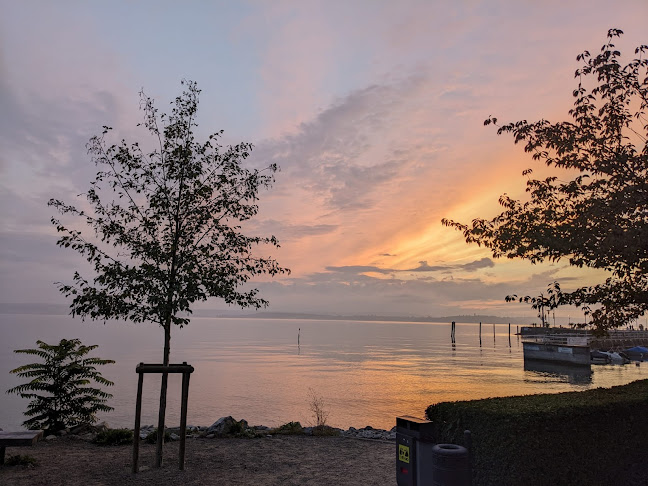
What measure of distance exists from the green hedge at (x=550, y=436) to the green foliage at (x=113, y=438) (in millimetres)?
7704

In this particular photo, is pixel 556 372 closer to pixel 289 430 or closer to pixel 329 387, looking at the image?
pixel 329 387

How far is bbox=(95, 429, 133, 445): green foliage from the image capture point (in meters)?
11.6

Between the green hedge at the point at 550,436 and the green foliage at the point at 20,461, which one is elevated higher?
the green hedge at the point at 550,436

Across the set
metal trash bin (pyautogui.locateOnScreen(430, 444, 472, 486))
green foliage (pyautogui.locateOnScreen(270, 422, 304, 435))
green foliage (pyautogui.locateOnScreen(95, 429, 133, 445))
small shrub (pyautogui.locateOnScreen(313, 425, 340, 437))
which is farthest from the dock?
green foliage (pyautogui.locateOnScreen(95, 429, 133, 445))

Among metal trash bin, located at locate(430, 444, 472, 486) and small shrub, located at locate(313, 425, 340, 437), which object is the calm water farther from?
metal trash bin, located at locate(430, 444, 472, 486)

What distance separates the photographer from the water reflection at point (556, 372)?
48.7m

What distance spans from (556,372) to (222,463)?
→ 2260 inches

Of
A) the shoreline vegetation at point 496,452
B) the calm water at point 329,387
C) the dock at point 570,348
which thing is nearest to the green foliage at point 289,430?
the shoreline vegetation at point 496,452

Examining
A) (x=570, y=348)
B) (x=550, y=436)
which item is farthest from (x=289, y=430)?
(x=570, y=348)

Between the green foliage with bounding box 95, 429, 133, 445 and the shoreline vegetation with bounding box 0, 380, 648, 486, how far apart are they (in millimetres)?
253

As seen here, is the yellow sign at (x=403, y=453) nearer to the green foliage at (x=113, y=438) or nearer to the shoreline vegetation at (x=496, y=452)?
the shoreline vegetation at (x=496, y=452)

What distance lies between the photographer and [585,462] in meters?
7.34

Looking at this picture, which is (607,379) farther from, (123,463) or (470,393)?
(123,463)

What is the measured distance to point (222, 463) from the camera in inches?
390
